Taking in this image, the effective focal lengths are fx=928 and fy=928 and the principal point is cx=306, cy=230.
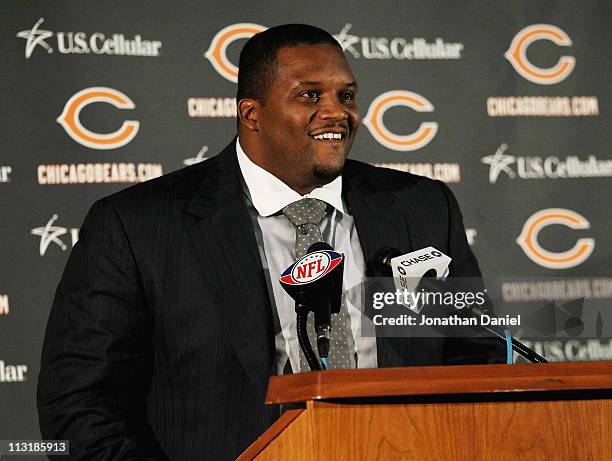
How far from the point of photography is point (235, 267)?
→ 2.53 m

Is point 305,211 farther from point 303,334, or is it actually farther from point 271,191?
point 303,334

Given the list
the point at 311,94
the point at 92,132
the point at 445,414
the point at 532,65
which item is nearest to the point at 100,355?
the point at 311,94

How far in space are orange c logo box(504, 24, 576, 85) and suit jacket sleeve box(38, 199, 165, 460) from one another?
213cm

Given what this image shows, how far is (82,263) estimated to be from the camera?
252cm

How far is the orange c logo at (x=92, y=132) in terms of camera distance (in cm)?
365

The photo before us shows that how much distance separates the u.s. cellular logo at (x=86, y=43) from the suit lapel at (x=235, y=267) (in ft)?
3.98

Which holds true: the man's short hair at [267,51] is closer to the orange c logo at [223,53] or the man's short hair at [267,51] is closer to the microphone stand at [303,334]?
the orange c logo at [223,53]

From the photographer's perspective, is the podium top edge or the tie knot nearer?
the podium top edge

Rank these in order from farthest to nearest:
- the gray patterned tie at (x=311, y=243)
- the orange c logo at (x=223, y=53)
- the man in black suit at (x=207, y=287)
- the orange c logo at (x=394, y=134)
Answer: the orange c logo at (x=394, y=134)
the orange c logo at (x=223, y=53)
the gray patterned tie at (x=311, y=243)
the man in black suit at (x=207, y=287)

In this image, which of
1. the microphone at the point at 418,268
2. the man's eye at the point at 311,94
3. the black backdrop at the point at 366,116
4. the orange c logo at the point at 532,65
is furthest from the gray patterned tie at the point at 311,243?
the orange c logo at the point at 532,65

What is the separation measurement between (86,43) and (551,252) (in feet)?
6.92

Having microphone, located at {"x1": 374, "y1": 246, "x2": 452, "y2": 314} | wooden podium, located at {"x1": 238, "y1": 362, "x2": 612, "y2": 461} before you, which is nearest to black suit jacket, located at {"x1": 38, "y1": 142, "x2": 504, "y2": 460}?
microphone, located at {"x1": 374, "y1": 246, "x2": 452, "y2": 314}

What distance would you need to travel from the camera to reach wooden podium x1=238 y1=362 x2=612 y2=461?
1.44m

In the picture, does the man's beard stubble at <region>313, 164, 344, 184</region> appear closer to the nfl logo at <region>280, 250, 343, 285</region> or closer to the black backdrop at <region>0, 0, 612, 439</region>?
the nfl logo at <region>280, 250, 343, 285</region>
